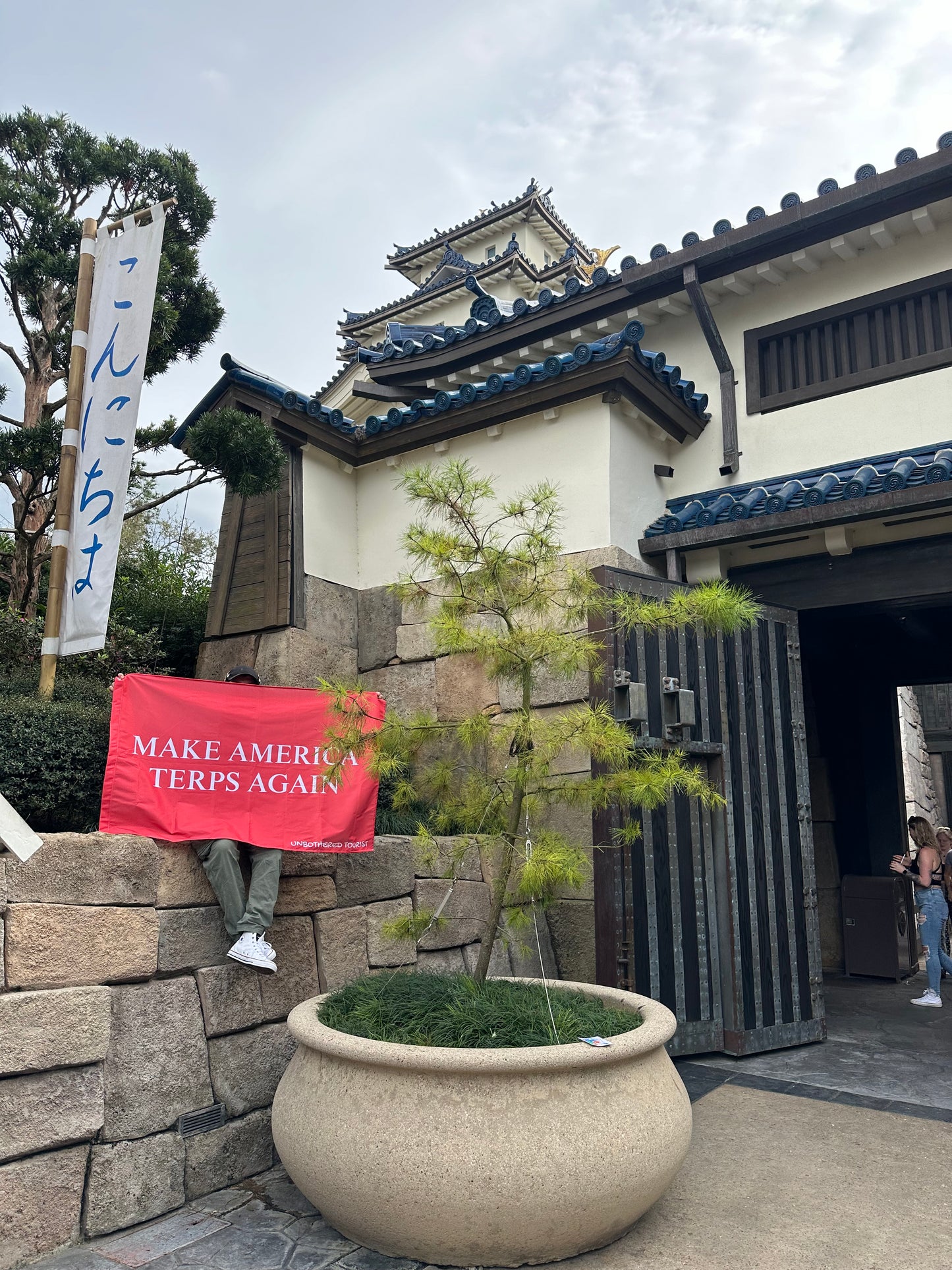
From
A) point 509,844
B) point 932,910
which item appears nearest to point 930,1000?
point 932,910

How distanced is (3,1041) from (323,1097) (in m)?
1.03

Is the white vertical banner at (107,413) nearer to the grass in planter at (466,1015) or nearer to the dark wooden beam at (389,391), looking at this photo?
the grass in planter at (466,1015)

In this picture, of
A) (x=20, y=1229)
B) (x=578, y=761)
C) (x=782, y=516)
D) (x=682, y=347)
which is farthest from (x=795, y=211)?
(x=20, y=1229)

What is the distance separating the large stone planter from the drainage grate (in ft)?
1.84

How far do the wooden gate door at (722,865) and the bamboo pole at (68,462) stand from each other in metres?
2.94

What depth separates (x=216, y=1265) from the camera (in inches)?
109

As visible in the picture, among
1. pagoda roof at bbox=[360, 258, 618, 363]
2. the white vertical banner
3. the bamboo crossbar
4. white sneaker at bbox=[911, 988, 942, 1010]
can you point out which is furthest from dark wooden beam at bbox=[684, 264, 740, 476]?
white sneaker at bbox=[911, 988, 942, 1010]

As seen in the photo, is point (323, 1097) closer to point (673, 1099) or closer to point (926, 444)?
point (673, 1099)

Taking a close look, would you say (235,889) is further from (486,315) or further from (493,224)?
(493,224)

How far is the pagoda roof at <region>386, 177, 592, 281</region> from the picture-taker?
15.0 m

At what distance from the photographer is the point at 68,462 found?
4.50m

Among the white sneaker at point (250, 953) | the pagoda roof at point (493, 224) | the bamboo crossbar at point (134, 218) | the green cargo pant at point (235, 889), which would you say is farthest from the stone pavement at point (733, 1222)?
the pagoda roof at point (493, 224)

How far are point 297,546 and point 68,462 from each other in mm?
1929

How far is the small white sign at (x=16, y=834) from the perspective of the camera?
2264 mm
